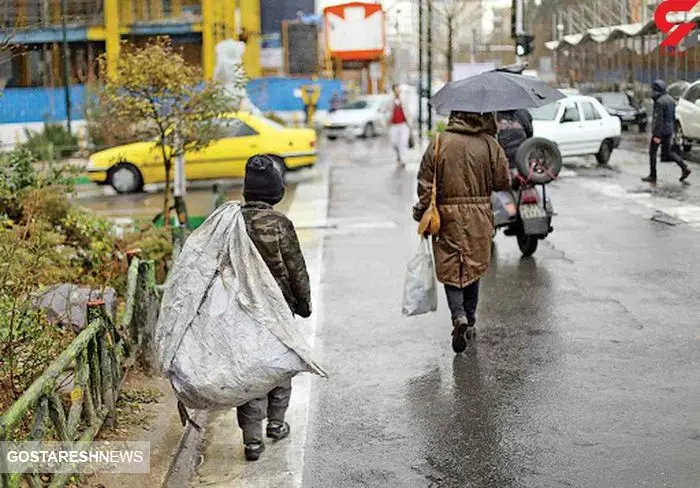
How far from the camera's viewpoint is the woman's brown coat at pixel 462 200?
25.8 ft

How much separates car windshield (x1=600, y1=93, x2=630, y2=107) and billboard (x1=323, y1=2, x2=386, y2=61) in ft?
52.3

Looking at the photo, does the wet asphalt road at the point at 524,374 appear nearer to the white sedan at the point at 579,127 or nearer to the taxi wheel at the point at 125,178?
the taxi wheel at the point at 125,178

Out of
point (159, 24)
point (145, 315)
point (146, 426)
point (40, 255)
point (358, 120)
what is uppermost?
point (159, 24)

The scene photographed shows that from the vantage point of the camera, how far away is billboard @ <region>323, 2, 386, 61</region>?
5106 cm

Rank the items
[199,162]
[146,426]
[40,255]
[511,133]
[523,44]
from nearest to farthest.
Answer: [146,426], [40,255], [511,133], [199,162], [523,44]

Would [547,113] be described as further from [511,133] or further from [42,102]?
[42,102]

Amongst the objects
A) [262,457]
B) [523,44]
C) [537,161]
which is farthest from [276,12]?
[262,457]

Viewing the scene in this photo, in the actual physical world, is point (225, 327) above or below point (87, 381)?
above

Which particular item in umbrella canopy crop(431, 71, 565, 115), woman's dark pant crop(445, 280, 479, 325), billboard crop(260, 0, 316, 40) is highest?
billboard crop(260, 0, 316, 40)

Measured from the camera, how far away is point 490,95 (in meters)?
8.20

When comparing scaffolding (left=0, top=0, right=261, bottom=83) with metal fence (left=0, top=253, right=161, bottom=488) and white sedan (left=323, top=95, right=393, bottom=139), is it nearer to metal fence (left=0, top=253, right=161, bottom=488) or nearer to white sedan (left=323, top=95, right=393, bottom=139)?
white sedan (left=323, top=95, right=393, bottom=139)

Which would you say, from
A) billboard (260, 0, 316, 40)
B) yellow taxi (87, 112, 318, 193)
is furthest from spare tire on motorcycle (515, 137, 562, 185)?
billboard (260, 0, 316, 40)

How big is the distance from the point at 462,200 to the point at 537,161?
3751 mm

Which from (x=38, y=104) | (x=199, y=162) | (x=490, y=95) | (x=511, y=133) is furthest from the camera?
(x=38, y=104)
